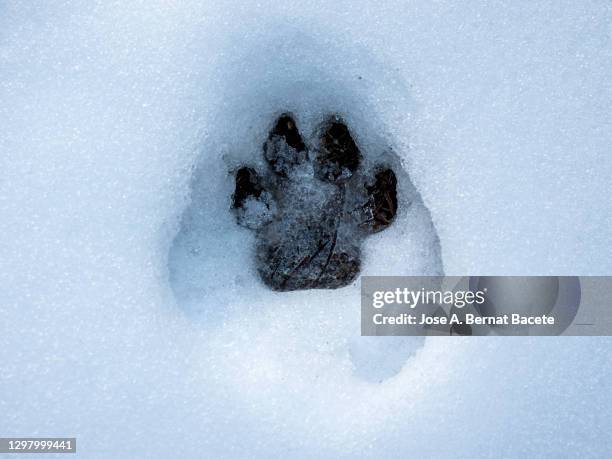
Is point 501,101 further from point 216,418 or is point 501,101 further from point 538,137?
point 216,418

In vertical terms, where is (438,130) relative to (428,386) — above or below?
above

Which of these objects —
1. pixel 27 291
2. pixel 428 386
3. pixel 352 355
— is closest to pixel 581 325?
pixel 428 386

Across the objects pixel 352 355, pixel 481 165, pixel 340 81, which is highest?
pixel 340 81
